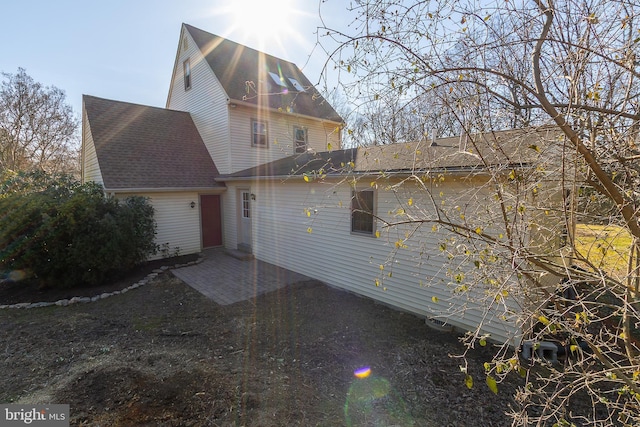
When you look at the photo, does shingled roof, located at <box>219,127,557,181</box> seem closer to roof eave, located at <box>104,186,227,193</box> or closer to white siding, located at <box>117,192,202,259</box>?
roof eave, located at <box>104,186,227,193</box>

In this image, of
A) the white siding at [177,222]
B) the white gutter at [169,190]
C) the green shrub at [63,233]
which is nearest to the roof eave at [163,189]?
the white gutter at [169,190]

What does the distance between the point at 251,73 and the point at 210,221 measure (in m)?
7.31

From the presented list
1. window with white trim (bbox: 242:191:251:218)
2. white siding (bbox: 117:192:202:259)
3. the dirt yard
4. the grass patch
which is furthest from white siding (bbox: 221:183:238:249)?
the grass patch

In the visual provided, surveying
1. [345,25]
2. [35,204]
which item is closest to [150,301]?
[35,204]

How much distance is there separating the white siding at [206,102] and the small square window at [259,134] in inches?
43.8

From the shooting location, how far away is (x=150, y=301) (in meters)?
6.79

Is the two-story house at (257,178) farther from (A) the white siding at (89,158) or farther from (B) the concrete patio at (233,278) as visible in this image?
(B) the concrete patio at (233,278)

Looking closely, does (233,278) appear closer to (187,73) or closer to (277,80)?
(277,80)

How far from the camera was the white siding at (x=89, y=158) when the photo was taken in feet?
33.5

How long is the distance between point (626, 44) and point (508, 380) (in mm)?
4167

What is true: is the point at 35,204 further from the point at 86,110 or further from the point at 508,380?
the point at 508,380

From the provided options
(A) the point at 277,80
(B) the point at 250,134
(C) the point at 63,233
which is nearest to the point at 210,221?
(B) the point at 250,134

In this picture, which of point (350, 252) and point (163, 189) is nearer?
point (350, 252)

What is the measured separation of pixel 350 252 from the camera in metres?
7.20
